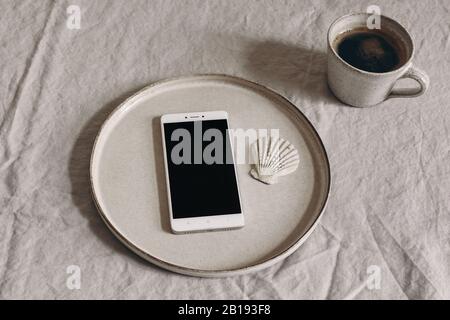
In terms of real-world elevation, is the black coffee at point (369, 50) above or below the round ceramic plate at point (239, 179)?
above

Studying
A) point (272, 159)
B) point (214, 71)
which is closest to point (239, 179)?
point (272, 159)

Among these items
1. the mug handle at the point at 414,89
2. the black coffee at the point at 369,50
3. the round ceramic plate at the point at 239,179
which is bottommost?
the round ceramic plate at the point at 239,179

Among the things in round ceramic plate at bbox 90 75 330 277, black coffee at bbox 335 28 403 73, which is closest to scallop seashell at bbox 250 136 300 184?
round ceramic plate at bbox 90 75 330 277

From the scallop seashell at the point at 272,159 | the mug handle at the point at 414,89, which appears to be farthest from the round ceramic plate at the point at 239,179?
the mug handle at the point at 414,89

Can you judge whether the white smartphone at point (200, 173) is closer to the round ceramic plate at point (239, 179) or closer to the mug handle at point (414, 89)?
the round ceramic plate at point (239, 179)

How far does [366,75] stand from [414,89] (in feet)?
0.26

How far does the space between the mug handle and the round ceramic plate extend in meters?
0.12

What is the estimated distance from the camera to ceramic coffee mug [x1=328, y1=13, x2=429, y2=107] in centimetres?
68

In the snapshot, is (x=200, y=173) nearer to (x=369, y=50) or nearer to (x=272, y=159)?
(x=272, y=159)

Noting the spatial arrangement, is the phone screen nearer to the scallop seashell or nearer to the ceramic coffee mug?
the scallop seashell

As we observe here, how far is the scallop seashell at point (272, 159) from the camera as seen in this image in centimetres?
66

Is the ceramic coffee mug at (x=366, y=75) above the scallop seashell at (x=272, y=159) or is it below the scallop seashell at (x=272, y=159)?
above

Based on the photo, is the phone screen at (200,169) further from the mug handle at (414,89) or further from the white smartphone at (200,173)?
the mug handle at (414,89)

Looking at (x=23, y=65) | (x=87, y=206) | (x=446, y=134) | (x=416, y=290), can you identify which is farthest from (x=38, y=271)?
(x=446, y=134)
